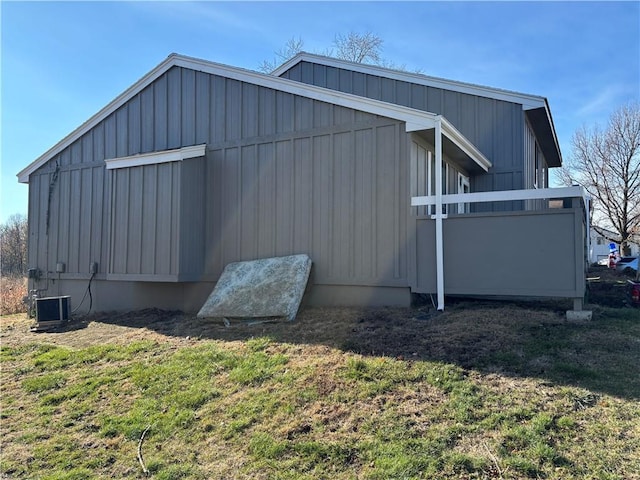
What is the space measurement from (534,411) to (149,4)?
27.6ft

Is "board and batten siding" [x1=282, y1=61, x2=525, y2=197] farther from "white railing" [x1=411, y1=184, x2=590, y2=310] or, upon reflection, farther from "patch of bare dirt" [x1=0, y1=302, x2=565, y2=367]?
"patch of bare dirt" [x1=0, y1=302, x2=565, y2=367]

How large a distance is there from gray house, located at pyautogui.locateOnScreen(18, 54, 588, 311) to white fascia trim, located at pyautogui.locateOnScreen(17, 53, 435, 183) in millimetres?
27

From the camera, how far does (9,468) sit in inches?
136

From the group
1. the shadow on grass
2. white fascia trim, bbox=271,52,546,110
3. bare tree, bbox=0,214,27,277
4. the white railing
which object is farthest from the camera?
bare tree, bbox=0,214,27,277

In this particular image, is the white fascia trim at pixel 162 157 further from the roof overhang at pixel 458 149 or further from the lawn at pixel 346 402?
the roof overhang at pixel 458 149

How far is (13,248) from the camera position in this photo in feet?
95.0

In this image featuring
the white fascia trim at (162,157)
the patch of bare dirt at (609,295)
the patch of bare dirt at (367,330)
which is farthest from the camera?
the white fascia trim at (162,157)

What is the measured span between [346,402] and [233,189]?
18.2ft

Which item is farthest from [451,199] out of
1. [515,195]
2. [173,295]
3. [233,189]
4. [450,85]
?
[173,295]

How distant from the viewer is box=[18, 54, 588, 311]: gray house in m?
6.38

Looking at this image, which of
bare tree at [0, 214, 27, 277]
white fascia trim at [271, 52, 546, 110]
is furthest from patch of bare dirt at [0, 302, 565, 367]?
bare tree at [0, 214, 27, 277]

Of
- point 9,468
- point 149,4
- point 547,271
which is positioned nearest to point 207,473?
point 9,468

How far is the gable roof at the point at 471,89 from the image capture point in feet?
31.2

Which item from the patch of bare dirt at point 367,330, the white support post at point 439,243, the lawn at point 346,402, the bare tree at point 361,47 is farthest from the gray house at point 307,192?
the bare tree at point 361,47
